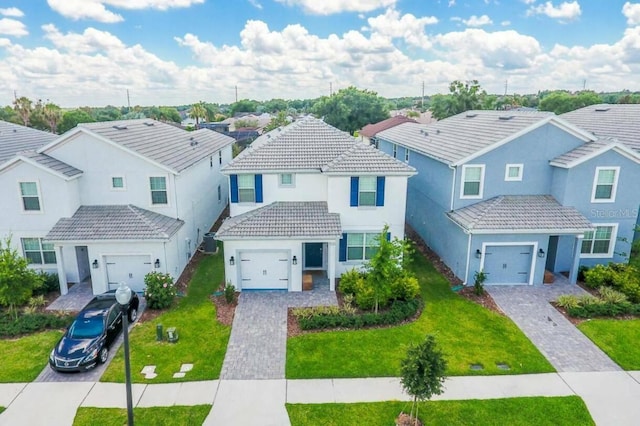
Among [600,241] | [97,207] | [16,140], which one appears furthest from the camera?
[16,140]

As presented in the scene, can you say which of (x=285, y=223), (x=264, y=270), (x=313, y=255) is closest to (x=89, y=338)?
(x=264, y=270)

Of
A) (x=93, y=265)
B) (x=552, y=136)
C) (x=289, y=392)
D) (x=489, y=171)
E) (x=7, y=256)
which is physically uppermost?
(x=552, y=136)

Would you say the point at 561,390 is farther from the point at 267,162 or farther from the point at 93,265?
the point at 93,265

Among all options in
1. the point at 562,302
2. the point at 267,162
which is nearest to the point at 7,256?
the point at 267,162

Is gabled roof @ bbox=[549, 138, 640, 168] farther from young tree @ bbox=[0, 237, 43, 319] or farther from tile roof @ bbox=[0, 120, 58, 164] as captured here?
tile roof @ bbox=[0, 120, 58, 164]

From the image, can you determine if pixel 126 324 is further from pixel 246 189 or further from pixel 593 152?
pixel 593 152

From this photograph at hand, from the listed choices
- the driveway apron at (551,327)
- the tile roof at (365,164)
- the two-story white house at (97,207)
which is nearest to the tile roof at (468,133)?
the tile roof at (365,164)

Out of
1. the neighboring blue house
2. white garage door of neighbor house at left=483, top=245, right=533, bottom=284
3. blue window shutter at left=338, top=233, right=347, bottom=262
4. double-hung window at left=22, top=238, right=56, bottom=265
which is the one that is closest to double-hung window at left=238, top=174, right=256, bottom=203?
blue window shutter at left=338, top=233, right=347, bottom=262
